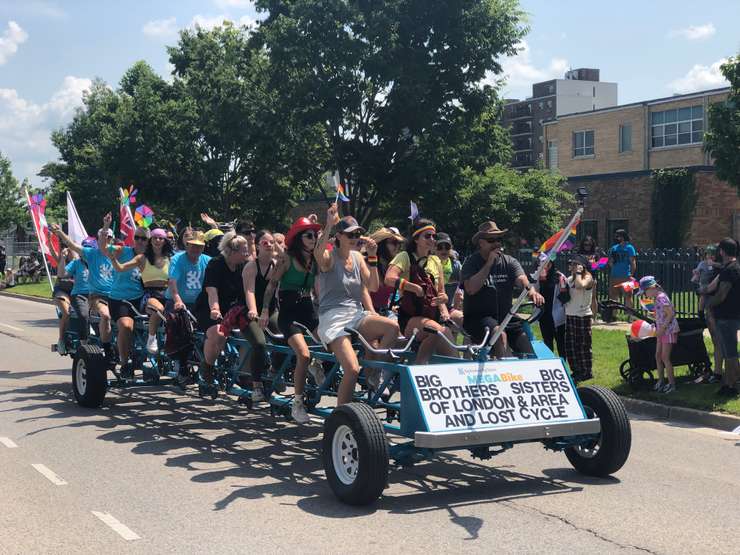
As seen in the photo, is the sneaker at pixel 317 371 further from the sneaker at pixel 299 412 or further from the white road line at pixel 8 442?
the white road line at pixel 8 442

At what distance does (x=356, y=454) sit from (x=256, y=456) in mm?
1924

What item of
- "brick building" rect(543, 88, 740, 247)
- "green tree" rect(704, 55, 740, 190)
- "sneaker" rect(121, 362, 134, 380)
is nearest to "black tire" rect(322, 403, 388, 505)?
"sneaker" rect(121, 362, 134, 380)

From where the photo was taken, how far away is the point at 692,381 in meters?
12.0

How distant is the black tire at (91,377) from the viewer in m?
10.6

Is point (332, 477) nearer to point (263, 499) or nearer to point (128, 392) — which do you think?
point (263, 499)

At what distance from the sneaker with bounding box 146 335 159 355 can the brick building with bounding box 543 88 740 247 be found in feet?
96.7

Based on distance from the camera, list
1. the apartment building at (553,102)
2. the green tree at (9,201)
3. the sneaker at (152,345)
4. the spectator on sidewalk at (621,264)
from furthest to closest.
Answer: the apartment building at (553,102)
the green tree at (9,201)
the spectator on sidewalk at (621,264)
the sneaker at (152,345)

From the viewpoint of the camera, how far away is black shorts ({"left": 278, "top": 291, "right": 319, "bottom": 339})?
334 inches

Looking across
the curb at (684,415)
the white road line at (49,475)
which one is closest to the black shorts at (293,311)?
the white road line at (49,475)

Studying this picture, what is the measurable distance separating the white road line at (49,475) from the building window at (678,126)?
45174 mm

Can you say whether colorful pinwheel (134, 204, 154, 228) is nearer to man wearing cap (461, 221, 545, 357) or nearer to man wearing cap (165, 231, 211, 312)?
man wearing cap (165, 231, 211, 312)

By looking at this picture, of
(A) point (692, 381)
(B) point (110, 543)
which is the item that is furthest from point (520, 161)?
(B) point (110, 543)

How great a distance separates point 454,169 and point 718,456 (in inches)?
566

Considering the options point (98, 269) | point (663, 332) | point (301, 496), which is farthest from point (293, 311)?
point (663, 332)
